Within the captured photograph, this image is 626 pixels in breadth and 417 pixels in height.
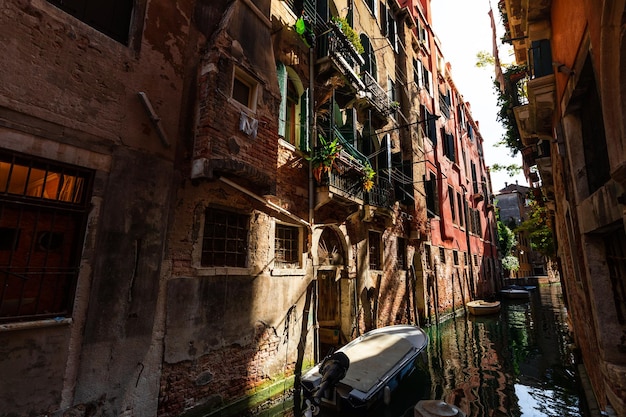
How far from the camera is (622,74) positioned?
2744mm

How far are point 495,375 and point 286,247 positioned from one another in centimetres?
622

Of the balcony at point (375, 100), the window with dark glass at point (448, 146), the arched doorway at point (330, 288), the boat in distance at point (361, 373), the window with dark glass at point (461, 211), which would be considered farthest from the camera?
the window with dark glass at point (461, 211)

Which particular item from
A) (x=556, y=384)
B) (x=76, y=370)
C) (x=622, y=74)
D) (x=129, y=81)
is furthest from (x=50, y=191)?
(x=556, y=384)

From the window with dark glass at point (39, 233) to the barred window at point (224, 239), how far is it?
183cm

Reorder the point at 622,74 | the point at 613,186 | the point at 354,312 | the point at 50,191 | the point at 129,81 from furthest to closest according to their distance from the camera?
the point at 354,312 → the point at 129,81 → the point at 50,191 → the point at 613,186 → the point at 622,74

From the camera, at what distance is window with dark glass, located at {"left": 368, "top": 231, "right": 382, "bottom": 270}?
33.9 ft

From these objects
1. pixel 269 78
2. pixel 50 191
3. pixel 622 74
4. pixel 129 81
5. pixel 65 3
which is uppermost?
pixel 269 78

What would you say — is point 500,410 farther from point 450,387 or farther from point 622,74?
point 622,74

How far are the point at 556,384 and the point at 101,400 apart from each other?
918 cm

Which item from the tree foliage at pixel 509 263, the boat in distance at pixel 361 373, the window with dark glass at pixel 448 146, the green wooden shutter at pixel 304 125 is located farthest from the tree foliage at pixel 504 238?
the green wooden shutter at pixel 304 125

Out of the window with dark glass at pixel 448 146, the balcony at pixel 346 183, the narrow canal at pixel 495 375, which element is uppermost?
the window with dark glass at pixel 448 146

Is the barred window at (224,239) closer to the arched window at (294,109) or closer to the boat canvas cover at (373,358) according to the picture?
the arched window at (294,109)

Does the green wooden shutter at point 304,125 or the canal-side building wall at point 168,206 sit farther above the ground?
the green wooden shutter at point 304,125

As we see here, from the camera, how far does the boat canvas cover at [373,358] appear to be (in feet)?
18.1
